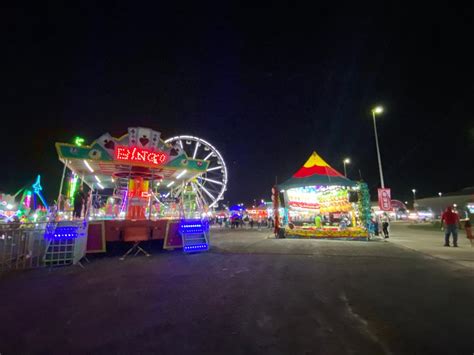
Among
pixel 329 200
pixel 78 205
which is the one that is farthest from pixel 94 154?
pixel 329 200

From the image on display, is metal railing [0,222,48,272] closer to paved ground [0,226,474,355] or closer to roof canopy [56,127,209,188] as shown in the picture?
paved ground [0,226,474,355]

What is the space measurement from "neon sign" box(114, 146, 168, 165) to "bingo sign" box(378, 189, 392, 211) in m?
12.1

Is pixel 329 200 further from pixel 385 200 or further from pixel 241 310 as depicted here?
pixel 241 310

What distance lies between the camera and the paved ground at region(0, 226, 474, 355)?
2490 millimetres


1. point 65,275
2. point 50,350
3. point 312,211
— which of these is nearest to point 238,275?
point 50,350

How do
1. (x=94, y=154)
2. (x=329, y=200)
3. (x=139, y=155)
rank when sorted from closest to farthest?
(x=94, y=154) < (x=139, y=155) < (x=329, y=200)

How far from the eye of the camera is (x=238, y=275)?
5.39 metres

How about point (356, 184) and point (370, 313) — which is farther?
point (356, 184)

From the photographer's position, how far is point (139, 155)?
9.98 metres

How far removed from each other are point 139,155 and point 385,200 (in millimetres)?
13322

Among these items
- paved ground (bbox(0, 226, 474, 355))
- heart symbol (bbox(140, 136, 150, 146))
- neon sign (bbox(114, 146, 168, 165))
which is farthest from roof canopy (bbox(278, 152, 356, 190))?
heart symbol (bbox(140, 136, 150, 146))

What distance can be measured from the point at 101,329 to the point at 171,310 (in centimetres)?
92

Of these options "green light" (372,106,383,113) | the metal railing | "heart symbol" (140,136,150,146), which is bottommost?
the metal railing

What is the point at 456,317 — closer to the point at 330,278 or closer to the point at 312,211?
the point at 330,278
